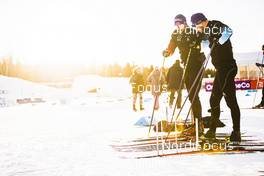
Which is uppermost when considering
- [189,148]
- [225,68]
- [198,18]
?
[198,18]

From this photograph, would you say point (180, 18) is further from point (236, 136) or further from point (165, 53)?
point (236, 136)

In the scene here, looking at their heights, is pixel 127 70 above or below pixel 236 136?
above

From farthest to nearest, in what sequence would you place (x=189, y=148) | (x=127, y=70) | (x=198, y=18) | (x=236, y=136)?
(x=127, y=70) < (x=198, y=18) < (x=236, y=136) < (x=189, y=148)

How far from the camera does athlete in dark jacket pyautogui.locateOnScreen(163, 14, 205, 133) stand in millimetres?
6688

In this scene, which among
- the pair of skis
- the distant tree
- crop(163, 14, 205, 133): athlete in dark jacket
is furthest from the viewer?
the distant tree

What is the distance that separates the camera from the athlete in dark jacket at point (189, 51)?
21.9 feet

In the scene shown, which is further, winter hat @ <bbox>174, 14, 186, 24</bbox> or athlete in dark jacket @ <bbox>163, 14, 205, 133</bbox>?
winter hat @ <bbox>174, 14, 186, 24</bbox>

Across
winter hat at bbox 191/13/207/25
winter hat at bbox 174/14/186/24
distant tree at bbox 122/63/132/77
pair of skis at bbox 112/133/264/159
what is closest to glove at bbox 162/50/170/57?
winter hat at bbox 174/14/186/24

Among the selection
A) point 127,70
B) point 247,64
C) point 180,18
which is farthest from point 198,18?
point 127,70

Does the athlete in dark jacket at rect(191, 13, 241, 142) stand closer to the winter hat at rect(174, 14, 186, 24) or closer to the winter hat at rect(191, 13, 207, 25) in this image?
the winter hat at rect(191, 13, 207, 25)

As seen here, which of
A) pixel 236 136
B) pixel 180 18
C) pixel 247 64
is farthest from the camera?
pixel 247 64

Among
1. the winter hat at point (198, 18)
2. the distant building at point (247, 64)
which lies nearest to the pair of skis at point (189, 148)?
the winter hat at point (198, 18)

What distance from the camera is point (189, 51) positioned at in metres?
6.86

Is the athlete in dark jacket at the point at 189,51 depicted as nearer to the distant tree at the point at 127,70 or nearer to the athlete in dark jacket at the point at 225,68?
the athlete in dark jacket at the point at 225,68
